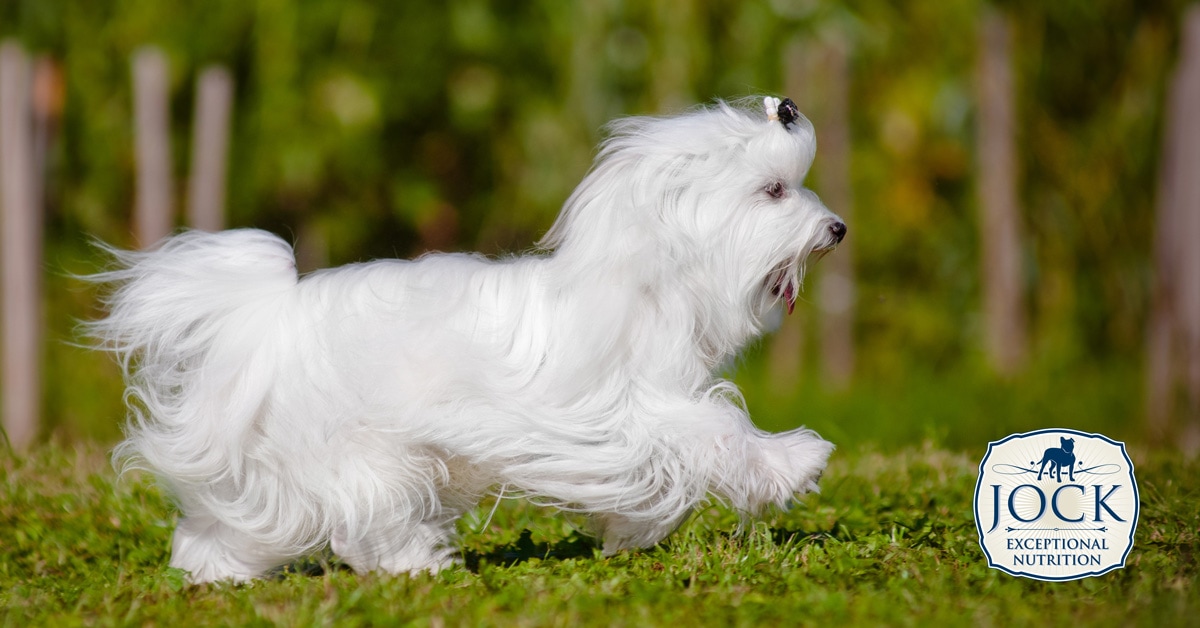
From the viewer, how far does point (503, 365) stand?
12.7ft

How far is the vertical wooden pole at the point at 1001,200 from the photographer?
10758 mm

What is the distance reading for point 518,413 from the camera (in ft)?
12.5

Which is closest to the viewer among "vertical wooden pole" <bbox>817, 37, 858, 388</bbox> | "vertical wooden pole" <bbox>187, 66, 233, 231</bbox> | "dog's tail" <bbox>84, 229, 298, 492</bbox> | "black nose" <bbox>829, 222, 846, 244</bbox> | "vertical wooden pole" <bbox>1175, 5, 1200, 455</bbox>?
"dog's tail" <bbox>84, 229, 298, 492</bbox>

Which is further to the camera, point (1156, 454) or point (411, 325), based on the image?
point (1156, 454)

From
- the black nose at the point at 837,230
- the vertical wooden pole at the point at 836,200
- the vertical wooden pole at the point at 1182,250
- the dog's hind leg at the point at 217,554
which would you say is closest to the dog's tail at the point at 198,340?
the dog's hind leg at the point at 217,554

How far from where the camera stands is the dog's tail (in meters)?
3.89

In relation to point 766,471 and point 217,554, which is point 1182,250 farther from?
point 217,554

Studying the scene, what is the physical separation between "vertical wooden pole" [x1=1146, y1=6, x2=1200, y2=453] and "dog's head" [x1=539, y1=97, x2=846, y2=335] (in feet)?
17.5

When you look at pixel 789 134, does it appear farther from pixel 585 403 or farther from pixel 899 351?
pixel 899 351

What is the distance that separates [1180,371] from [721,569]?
6074 mm

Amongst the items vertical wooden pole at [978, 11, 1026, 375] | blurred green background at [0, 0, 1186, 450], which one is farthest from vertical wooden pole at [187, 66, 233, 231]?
vertical wooden pole at [978, 11, 1026, 375]

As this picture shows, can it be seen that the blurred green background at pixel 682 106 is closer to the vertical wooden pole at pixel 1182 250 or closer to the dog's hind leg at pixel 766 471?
the vertical wooden pole at pixel 1182 250

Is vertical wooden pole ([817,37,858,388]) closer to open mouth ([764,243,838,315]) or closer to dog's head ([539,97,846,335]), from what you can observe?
open mouth ([764,243,838,315])

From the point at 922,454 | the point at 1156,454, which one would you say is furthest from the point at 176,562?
the point at 1156,454
